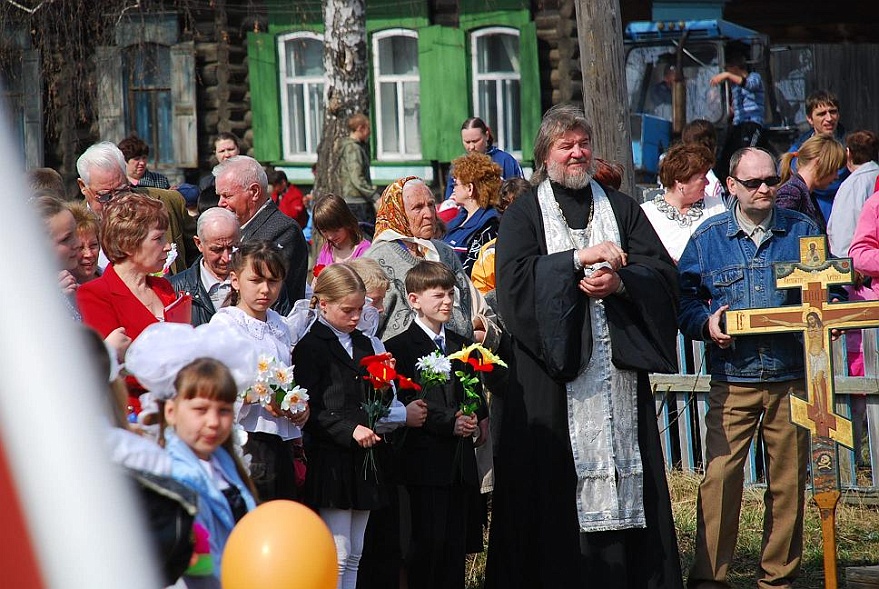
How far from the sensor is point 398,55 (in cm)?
1741

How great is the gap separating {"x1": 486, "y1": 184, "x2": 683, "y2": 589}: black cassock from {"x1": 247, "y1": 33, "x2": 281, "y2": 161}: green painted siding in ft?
40.1

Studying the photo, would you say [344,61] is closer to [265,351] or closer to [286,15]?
[286,15]

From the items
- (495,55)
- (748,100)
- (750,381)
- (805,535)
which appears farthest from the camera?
(495,55)

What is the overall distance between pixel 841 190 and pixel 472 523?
3656 millimetres

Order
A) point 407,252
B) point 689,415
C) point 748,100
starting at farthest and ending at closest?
point 748,100 < point 689,415 < point 407,252

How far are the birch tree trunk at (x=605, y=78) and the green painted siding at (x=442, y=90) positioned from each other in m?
7.75

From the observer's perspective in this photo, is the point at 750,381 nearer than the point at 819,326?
No

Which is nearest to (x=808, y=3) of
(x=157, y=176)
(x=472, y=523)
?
(x=157, y=176)

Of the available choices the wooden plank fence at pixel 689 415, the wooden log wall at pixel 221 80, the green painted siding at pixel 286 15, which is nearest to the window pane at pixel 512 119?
the green painted siding at pixel 286 15

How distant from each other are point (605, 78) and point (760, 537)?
3.68m

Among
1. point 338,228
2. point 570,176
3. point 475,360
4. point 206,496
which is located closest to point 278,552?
point 206,496

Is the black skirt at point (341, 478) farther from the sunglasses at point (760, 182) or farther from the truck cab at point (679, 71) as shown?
the truck cab at point (679, 71)

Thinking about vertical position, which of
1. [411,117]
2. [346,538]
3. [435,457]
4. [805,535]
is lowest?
[805,535]

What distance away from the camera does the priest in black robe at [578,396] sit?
16.9 feet
